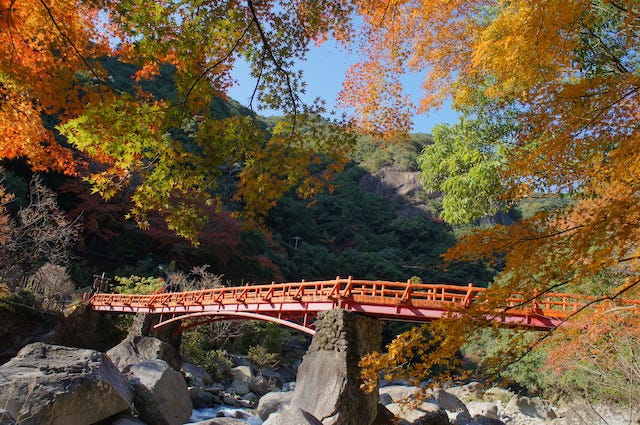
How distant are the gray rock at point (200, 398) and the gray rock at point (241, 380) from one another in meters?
2.46

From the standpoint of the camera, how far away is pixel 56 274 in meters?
16.0

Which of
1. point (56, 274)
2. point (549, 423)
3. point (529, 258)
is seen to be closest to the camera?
point (529, 258)

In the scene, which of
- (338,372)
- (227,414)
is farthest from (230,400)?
(338,372)

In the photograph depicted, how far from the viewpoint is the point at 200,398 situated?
12.7 metres

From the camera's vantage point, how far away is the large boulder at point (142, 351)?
48.2 ft

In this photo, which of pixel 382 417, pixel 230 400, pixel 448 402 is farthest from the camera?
pixel 448 402

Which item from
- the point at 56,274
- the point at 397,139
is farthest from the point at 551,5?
the point at 56,274

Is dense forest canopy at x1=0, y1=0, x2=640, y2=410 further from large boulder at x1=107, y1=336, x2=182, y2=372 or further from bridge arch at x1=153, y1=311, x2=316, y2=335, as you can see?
large boulder at x1=107, y1=336, x2=182, y2=372

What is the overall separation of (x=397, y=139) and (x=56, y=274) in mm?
14424

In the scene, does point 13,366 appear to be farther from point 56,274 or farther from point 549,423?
point 549,423

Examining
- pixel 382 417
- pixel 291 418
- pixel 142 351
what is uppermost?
pixel 291 418

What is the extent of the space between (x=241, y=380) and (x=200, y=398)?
412 centimetres

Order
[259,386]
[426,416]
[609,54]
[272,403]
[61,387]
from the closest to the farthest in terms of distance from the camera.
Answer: [609,54] → [61,387] → [426,416] → [272,403] → [259,386]

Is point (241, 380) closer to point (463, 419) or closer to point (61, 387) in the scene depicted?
point (463, 419)
